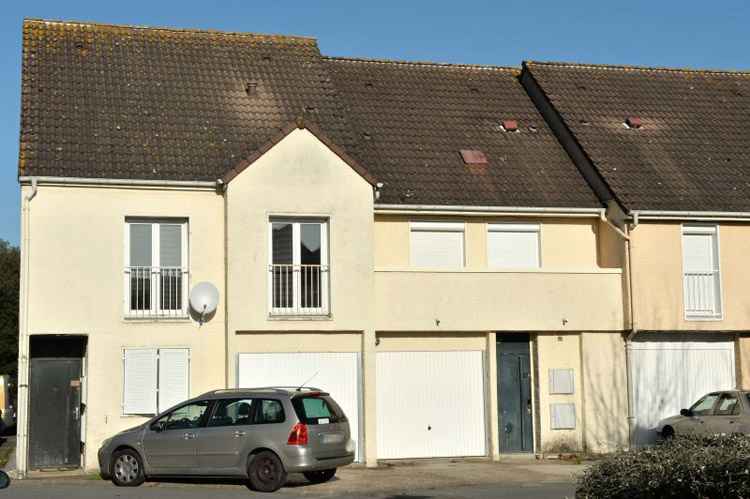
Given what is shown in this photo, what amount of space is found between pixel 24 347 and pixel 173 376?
2.84 metres

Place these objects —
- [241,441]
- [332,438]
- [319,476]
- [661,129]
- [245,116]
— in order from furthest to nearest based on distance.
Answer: [661,129]
[245,116]
[319,476]
[332,438]
[241,441]

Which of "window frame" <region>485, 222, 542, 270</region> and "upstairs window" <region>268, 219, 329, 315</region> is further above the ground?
"window frame" <region>485, 222, 542, 270</region>

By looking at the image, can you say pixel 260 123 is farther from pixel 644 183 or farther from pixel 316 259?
pixel 644 183

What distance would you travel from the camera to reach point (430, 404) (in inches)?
958

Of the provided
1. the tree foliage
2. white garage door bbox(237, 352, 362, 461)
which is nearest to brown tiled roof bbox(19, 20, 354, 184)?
white garage door bbox(237, 352, 362, 461)

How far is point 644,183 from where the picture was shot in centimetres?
2592

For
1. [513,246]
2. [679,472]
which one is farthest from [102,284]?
[679,472]

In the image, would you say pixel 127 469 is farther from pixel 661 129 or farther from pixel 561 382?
pixel 661 129

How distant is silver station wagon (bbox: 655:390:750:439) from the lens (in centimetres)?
2288

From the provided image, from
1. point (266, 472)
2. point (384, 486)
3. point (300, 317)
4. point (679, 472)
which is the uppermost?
point (300, 317)

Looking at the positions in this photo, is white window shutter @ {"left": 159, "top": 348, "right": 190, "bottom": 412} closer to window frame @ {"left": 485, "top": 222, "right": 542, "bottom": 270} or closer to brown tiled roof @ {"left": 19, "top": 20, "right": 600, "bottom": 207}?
brown tiled roof @ {"left": 19, "top": 20, "right": 600, "bottom": 207}

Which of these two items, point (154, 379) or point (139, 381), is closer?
point (139, 381)

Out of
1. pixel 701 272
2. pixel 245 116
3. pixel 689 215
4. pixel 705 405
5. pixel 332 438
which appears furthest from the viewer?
pixel 701 272

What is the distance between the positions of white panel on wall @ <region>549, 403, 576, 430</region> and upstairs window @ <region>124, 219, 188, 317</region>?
27.2 ft
